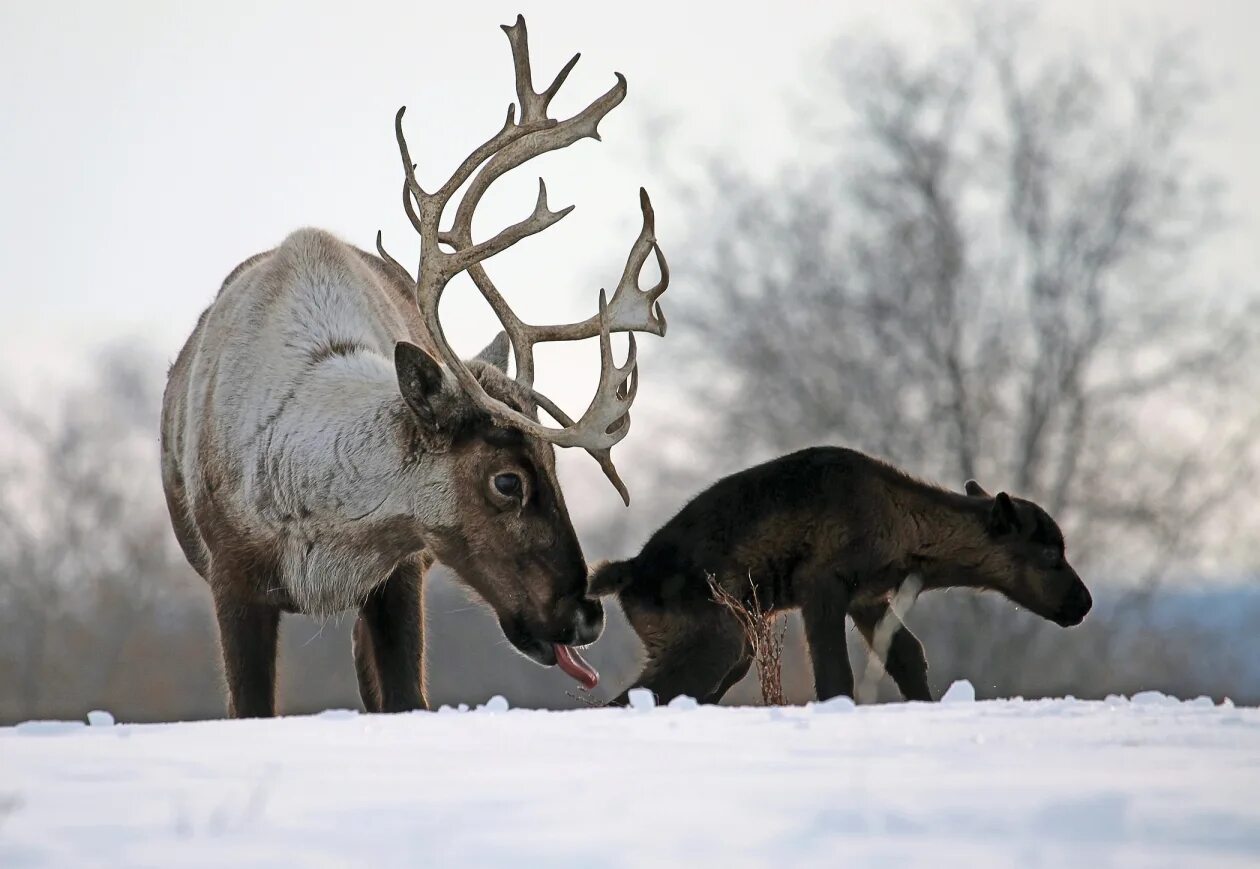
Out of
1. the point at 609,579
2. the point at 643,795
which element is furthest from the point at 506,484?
the point at 643,795

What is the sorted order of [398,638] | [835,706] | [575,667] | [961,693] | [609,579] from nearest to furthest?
[835,706] < [961,693] < [575,667] < [609,579] < [398,638]

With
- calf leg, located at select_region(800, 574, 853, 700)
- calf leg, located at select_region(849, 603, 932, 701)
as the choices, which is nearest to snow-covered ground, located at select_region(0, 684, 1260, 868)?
calf leg, located at select_region(800, 574, 853, 700)

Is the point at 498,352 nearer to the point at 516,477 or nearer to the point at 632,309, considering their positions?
the point at 632,309

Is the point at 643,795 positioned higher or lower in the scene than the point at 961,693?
higher

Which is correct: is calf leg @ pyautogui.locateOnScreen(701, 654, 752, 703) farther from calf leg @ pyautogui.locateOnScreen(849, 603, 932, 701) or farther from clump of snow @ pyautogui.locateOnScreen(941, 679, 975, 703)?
clump of snow @ pyautogui.locateOnScreen(941, 679, 975, 703)

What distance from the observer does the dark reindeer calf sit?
7.68 metres

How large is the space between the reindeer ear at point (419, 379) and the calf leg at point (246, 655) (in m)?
1.06

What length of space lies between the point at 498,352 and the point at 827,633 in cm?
250

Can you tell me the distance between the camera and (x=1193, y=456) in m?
19.8

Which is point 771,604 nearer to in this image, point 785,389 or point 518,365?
point 518,365

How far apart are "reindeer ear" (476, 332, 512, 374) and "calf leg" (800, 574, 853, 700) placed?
7.33 feet

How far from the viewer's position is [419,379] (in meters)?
7.41

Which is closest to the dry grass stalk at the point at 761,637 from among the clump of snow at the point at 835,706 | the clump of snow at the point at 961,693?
the clump of snow at the point at 961,693

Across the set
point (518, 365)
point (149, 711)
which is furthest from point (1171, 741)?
point (149, 711)
